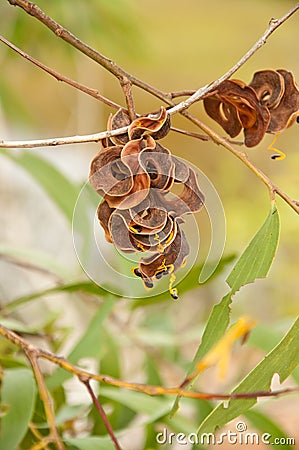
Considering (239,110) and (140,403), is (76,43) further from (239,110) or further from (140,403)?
(140,403)

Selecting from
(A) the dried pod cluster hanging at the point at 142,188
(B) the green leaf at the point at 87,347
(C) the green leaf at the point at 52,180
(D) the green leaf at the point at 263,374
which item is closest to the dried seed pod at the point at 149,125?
(A) the dried pod cluster hanging at the point at 142,188

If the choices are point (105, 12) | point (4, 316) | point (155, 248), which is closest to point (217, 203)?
point (155, 248)

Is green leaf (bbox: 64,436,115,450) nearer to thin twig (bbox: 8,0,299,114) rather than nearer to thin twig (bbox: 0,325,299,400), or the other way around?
thin twig (bbox: 0,325,299,400)

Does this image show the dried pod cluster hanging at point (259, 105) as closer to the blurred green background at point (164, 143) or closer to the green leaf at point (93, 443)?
the blurred green background at point (164, 143)

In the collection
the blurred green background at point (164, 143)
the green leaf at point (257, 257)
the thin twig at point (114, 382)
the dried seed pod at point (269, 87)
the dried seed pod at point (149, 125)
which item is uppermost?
the blurred green background at point (164, 143)

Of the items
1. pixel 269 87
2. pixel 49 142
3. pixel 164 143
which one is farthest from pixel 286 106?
pixel 164 143
